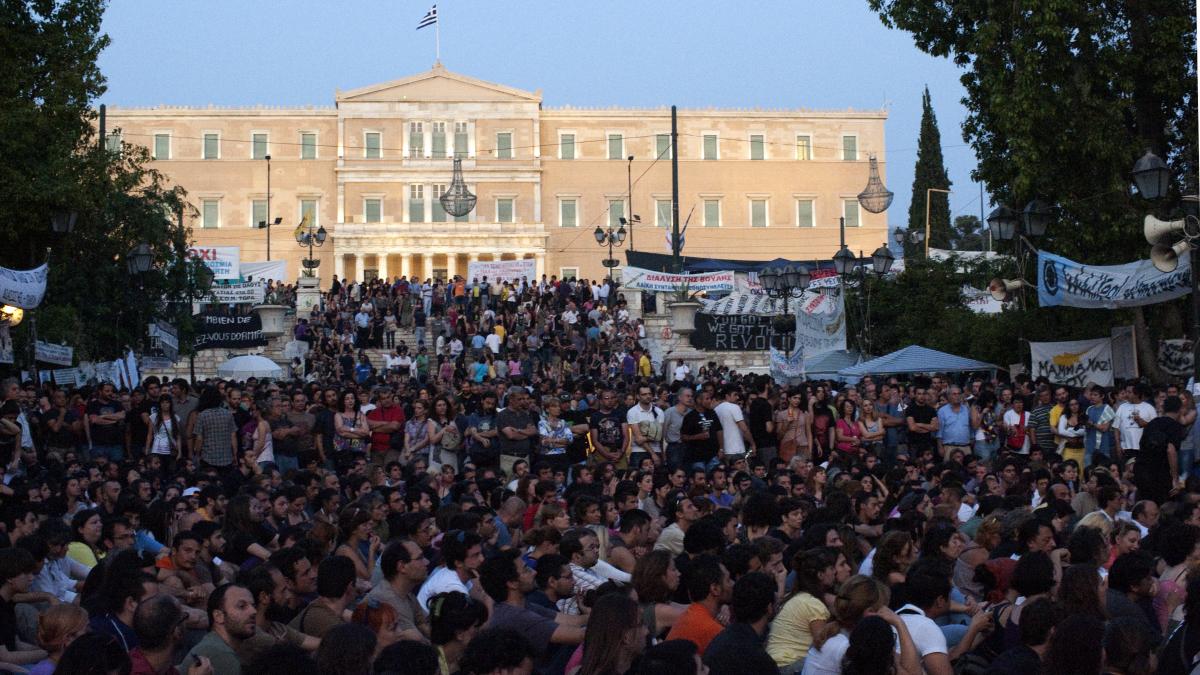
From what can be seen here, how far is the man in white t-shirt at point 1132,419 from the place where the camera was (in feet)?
51.4

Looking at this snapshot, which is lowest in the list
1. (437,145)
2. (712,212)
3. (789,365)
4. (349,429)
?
(349,429)

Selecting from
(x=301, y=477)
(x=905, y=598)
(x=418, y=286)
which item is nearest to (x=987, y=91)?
(x=301, y=477)

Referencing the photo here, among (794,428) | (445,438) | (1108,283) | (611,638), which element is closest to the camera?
(611,638)

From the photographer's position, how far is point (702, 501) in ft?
35.7

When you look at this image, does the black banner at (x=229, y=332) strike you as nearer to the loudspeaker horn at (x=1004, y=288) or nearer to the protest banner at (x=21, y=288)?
the protest banner at (x=21, y=288)

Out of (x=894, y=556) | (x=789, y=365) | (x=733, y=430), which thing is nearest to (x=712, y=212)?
(x=789, y=365)

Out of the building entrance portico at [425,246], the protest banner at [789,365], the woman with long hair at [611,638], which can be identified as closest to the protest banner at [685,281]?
the protest banner at [789,365]

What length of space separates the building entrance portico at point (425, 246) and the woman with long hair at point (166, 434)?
2130 inches

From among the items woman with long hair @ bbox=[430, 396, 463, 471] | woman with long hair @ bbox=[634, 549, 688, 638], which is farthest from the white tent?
woman with long hair @ bbox=[634, 549, 688, 638]

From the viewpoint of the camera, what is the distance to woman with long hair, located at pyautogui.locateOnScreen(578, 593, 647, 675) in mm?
6023

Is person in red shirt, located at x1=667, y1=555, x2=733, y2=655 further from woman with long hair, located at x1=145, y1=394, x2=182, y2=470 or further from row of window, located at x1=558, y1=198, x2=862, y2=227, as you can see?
row of window, located at x1=558, y1=198, x2=862, y2=227

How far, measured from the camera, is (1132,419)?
15.7 meters

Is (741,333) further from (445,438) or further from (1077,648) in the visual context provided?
(1077,648)

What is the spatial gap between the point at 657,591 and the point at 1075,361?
15.0 metres
